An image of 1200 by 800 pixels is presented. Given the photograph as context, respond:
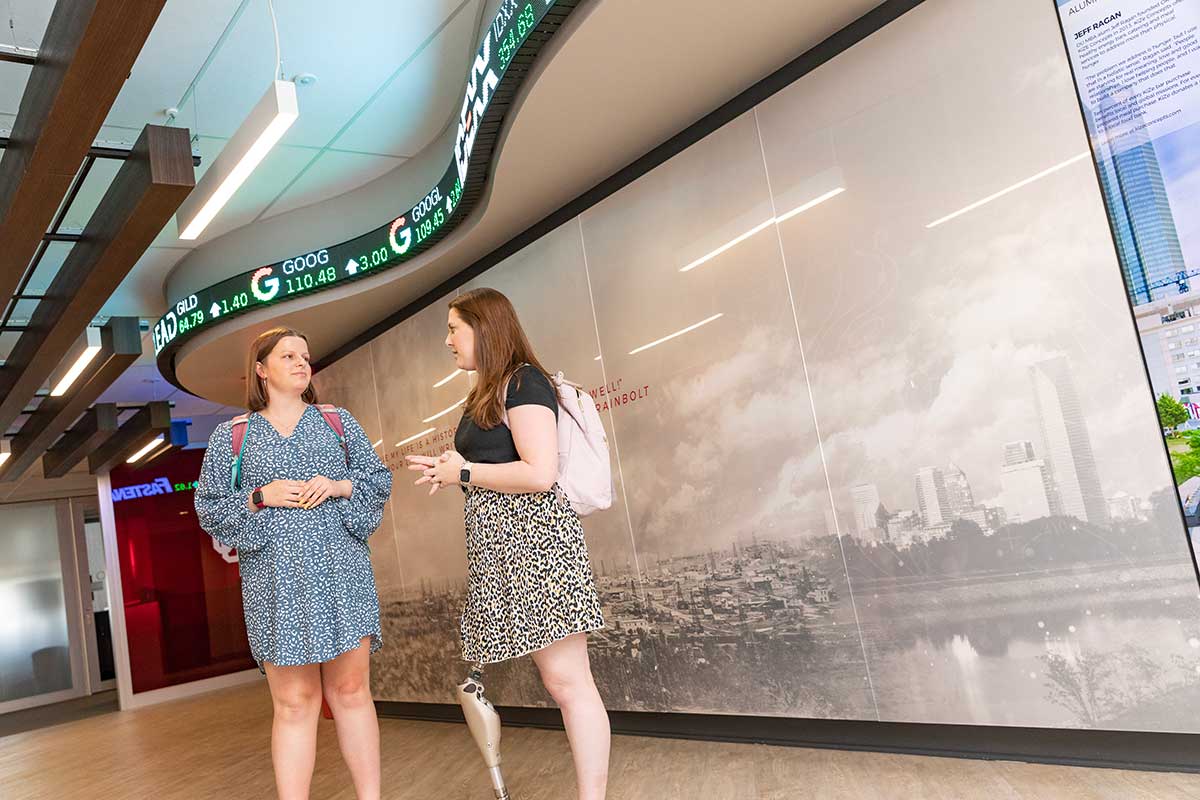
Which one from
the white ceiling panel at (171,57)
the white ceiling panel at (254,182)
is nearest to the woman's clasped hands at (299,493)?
the white ceiling panel at (171,57)

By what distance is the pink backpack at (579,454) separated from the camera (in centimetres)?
222

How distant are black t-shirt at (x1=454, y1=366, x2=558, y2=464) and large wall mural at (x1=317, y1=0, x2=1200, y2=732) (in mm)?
1360

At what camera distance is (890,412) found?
2.96 meters

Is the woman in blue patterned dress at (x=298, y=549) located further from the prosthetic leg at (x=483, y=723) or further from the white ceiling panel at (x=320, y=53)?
the white ceiling panel at (x=320, y=53)

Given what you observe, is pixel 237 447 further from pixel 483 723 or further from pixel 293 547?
pixel 483 723

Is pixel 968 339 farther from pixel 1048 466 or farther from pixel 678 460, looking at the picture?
pixel 678 460

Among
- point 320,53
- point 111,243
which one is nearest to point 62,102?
point 320,53

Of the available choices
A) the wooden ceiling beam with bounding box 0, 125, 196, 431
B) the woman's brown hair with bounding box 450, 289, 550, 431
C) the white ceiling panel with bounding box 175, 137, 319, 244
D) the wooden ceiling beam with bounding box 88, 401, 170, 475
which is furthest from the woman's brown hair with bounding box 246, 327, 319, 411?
the wooden ceiling beam with bounding box 88, 401, 170, 475

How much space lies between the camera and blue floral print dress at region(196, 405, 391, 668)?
7.48 ft

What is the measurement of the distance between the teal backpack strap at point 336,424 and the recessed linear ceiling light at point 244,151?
1132mm

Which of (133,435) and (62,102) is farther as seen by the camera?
(133,435)

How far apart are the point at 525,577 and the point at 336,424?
80 cm

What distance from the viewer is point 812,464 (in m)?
3.23

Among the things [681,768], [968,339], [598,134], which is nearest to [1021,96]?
[968,339]
